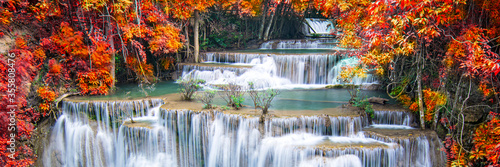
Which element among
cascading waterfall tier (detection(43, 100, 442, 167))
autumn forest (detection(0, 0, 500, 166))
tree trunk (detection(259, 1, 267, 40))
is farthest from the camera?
tree trunk (detection(259, 1, 267, 40))

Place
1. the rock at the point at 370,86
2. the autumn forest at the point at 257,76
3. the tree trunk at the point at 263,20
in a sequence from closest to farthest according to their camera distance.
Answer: the autumn forest at the point at 257,76, the rock at the point at 370,86, the tree trunk at the point at 263,20

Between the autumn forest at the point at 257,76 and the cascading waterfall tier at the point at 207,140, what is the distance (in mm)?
40

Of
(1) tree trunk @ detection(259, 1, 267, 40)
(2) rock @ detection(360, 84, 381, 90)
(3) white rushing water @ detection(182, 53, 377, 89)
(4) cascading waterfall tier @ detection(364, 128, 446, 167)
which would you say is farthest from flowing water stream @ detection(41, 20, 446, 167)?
(1) tree trunk @ detection(259, 1, 267, 40)

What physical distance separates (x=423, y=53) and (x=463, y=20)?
930 mm

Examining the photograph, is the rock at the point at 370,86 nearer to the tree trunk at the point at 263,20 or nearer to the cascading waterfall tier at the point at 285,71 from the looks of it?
the cascading waterfall tier at the point at 285,71

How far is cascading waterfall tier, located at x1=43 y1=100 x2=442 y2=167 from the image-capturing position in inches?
253

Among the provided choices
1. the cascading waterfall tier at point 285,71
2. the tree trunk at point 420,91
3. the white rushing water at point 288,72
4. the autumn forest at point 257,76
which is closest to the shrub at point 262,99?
the autumn forest at point 257,76

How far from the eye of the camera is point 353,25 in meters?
8.34

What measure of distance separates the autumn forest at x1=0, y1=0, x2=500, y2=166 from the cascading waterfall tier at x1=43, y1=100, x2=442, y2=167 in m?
0.04

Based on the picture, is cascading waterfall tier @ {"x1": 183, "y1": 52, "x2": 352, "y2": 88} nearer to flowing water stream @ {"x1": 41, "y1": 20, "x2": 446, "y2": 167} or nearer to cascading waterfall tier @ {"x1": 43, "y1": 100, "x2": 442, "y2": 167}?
flowing water stream @ {"x1": 41, "y1": 20, "x2": 446, "y2": 167}

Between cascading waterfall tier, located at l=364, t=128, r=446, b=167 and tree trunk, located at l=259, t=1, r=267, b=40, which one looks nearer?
→ cascading waterfall tier, located at l=364, t=128, r=446, b=167

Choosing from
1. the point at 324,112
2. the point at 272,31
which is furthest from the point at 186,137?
the point at 272,31

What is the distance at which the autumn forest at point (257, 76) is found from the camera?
6203 millimetres

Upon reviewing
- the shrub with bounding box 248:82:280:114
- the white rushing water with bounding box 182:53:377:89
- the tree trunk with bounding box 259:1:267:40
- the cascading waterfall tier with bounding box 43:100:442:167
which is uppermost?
the tree trunk with bounding box 259:1:267:40
